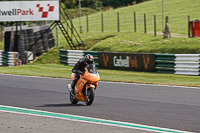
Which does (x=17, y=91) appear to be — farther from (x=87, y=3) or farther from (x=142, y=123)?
(x=87, y=3)

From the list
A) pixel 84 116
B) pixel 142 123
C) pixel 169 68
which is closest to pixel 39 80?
pixel 169 68

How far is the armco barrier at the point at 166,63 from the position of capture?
22.8m

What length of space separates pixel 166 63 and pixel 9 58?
12.4 m

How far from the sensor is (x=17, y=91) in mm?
15203

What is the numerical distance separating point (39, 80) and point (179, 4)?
50.0 m

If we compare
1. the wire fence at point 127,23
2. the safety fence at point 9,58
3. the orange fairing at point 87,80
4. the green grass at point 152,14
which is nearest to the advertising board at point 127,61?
the safety fence at point 9,58

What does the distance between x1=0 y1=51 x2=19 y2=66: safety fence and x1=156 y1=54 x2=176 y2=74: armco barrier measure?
1089cm

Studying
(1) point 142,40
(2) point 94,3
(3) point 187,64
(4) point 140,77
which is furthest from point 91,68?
(2) point 94,3

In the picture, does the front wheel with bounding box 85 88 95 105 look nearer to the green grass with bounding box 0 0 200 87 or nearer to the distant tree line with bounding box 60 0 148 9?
the green grass with bounding box 0 0 200 87

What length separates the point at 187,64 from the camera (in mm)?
21953

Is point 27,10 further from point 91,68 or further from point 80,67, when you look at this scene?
point 91,68

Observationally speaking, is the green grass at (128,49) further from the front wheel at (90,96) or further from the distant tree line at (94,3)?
the distant tree line at (94,3)

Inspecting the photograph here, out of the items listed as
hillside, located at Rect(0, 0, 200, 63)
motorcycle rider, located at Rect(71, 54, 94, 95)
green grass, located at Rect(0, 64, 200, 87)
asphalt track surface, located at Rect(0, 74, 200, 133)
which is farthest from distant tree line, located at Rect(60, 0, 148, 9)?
motorcycle rider, located at Rect(71, 54, 94, 95)

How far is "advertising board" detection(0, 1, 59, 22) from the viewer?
31.5 meters
